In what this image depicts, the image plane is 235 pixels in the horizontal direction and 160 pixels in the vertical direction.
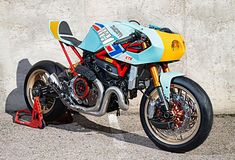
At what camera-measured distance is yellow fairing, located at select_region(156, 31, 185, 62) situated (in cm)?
421

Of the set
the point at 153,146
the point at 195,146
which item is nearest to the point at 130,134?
the point at 153,146

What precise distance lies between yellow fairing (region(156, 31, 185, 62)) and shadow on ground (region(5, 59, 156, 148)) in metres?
0.92

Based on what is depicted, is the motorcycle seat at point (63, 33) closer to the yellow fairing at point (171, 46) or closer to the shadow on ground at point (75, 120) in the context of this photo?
the shadow on ground at point (75, 120)

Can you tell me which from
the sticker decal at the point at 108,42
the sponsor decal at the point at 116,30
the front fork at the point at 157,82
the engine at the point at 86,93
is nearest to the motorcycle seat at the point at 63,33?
the engine at the point at 86,93

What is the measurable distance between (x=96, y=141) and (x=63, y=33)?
1.23m

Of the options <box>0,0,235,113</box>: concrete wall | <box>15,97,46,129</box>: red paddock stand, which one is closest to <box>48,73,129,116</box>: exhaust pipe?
<box>15,97,46,129</box>: red paddock stand

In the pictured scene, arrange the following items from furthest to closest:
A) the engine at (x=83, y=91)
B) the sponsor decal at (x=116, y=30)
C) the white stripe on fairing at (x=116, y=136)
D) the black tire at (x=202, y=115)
A: the engine at (x=83, y=91) → the white stripe on fairing at (x=116, y=136) → the sponsor decal at (x=116, y=30) → the black tire at (x=202, y=115)

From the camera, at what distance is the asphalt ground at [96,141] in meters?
4.32

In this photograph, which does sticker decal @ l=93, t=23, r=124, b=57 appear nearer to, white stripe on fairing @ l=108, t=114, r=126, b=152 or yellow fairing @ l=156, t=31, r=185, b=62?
yellow fairing @ l=156, t=31, r=185, b=62

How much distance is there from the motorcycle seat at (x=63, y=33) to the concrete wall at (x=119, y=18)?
0.49 m

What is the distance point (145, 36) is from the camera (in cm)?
428

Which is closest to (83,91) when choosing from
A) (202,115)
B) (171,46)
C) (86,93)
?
(86,93)

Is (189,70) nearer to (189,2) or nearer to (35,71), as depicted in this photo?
(189,2)

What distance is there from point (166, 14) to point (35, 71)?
1.67 m
